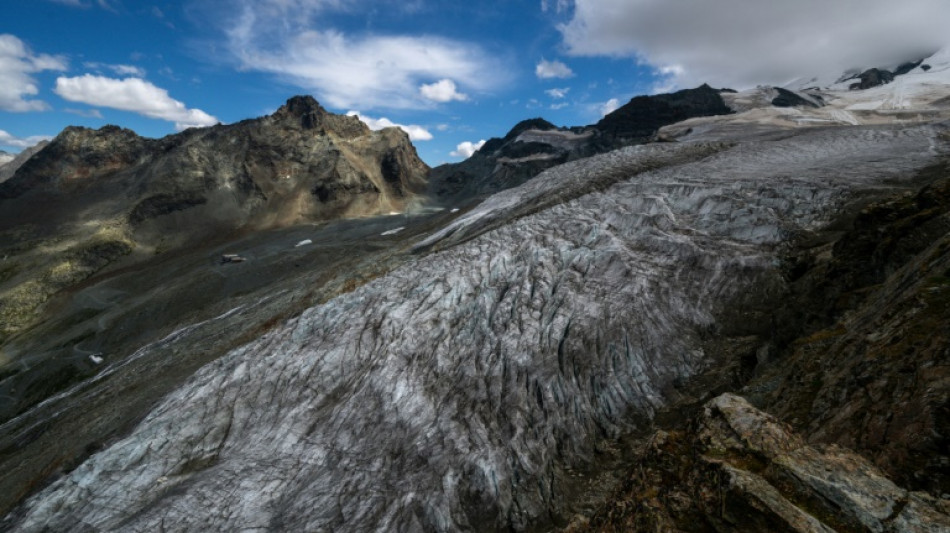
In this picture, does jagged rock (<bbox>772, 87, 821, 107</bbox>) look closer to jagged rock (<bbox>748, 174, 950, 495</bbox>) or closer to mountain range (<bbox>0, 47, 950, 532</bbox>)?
mountain range (<bbox>0, 47, 950, 532</bbox>)

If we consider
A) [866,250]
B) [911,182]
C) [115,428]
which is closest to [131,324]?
[115,428]

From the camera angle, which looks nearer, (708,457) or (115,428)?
(708,457)

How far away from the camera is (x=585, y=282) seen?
28.8 metres

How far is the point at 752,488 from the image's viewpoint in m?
8.36

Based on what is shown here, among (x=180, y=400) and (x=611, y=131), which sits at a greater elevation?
(x=611, y=131)

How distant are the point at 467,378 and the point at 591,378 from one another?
23.7ft

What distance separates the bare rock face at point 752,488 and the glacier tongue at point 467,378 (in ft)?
31.1

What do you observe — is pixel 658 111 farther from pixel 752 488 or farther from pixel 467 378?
pixel 752 488

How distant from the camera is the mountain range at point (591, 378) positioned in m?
9.63

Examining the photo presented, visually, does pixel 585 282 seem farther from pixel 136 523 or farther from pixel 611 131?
pixel 611 131

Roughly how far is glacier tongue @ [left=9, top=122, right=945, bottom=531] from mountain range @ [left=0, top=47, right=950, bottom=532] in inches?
6.0

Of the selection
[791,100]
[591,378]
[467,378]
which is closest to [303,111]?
[467,378]

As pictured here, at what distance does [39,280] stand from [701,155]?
136 meters

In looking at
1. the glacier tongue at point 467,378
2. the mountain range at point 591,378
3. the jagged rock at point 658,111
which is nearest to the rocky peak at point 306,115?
the jagged rock at point 658,111
